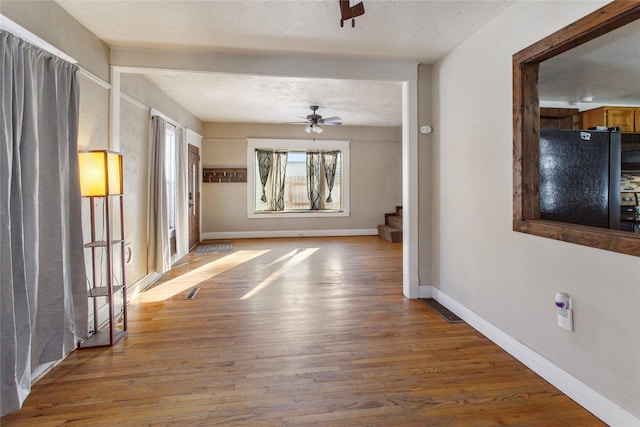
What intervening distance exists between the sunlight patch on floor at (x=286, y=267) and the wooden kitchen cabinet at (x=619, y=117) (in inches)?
178

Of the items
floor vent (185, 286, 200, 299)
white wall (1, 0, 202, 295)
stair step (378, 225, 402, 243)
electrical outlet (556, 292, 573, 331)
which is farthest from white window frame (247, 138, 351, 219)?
electrical outlet (556, 292, 573, 331)

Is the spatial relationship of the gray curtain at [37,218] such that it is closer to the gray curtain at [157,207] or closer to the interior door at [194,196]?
the gray curtain at [157,207]

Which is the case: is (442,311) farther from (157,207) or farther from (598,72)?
(157,207)

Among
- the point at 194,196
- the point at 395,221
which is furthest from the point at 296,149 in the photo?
the point at 395,221

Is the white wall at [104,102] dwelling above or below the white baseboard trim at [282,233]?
above

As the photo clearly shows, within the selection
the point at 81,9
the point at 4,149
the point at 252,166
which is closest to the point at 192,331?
the point at 4,149

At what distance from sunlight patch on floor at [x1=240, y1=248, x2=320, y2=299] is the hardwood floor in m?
0.19

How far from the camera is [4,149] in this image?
5.65ft

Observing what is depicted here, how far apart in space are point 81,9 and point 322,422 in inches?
125

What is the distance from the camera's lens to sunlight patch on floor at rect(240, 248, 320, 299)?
387cm

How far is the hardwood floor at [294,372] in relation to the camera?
175 cm

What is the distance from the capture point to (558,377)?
6.50 feet

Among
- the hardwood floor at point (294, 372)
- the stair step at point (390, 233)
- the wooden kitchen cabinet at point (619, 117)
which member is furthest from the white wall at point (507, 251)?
the stair step at point (390, 233)

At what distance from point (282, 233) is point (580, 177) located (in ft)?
20.3
